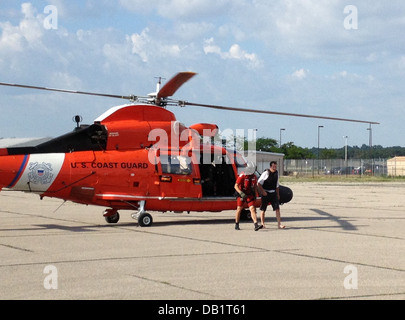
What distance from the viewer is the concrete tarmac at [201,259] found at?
9.01 m

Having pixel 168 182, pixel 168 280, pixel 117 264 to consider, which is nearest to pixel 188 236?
pixel 168 182

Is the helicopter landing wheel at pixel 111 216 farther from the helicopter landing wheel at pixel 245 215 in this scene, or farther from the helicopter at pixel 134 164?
the helicopter landing wheel at pixel 245 215

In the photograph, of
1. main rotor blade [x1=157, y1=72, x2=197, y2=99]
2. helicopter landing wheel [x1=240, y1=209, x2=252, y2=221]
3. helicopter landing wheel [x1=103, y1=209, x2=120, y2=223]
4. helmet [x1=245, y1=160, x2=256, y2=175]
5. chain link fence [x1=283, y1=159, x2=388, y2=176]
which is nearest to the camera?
main rotor blade [x1=157, y1=72, x2=197, y2=99]

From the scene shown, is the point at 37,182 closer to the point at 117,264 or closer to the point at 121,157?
the point at 121,157

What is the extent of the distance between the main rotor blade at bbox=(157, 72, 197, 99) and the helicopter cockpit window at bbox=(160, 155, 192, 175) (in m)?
1.92

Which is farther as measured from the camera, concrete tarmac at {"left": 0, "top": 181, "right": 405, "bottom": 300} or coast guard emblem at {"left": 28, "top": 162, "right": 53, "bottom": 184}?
coast guard emblem at {"left": 28, "top": 162, "right": 53, "bottom": 184}

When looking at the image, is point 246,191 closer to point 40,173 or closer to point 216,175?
point 216,175

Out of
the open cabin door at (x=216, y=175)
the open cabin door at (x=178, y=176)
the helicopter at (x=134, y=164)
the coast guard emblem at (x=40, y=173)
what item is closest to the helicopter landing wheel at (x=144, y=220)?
the helicopter at (x=134, y=164)

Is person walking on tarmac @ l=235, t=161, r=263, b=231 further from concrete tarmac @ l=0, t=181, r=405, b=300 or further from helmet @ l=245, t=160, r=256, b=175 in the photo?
helmet @ l=245, t=160, r=256, b=175

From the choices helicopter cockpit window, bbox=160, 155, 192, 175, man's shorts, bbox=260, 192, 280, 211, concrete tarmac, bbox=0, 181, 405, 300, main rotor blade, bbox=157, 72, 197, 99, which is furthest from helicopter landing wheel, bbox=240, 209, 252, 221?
main rotor blade, bbox=157, 72, 197, 99

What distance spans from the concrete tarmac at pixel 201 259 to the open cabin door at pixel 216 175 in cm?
96

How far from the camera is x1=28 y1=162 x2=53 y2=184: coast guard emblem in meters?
16.9

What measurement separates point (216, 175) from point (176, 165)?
1398mm
